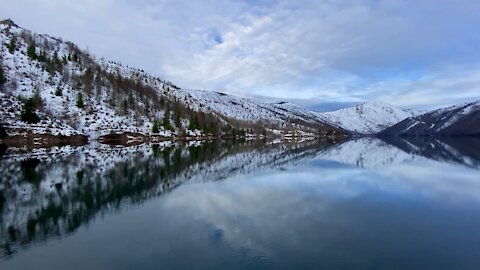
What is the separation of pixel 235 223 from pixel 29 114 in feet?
270

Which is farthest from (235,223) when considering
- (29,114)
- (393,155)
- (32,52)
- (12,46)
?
(12,46)

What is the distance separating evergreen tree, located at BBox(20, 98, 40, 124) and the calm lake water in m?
60.3

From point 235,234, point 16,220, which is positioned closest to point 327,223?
point 235,234

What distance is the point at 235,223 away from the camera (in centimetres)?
1705

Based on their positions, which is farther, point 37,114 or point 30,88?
point 30,88

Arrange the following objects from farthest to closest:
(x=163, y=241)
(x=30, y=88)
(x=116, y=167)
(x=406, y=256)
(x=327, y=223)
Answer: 1. (x=30, y=88)
2. (x=116, y=167)
3. (x=327, y=223)
4. (x=163, y=241)
5. (x=406, y=256)

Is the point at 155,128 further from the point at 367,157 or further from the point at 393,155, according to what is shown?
the point at 393,155

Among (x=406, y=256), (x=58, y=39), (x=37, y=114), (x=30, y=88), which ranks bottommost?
(x=406, y=256)

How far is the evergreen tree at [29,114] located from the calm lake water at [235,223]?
2373 inches

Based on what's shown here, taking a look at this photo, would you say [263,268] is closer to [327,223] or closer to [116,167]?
Answer: [327,223]

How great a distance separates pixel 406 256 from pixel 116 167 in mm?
31566

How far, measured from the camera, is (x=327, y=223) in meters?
17.1

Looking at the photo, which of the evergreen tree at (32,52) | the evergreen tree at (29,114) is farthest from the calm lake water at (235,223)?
the evergreen tree at (32,52)

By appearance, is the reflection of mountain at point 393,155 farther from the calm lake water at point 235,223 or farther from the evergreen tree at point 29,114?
the evergreen tree at point 29,114
